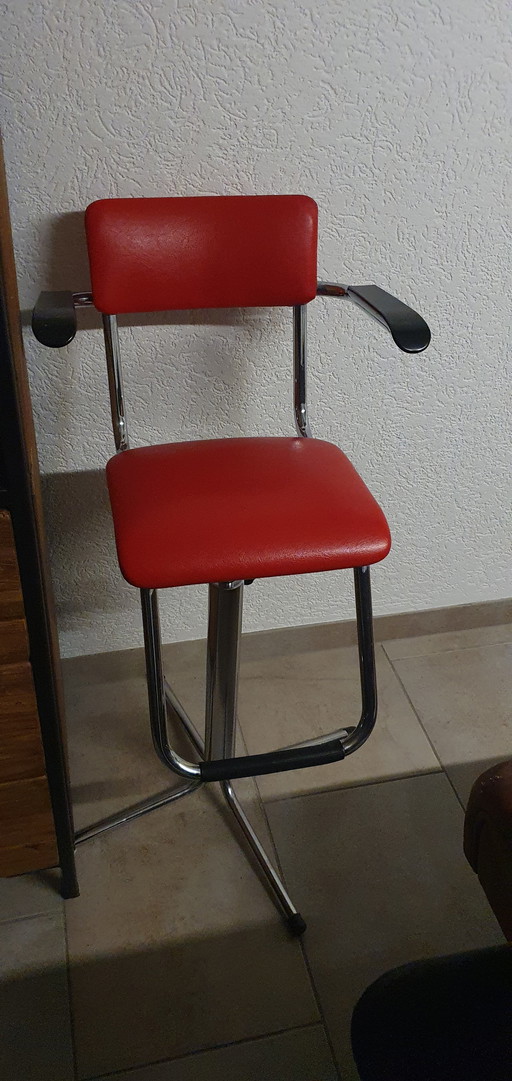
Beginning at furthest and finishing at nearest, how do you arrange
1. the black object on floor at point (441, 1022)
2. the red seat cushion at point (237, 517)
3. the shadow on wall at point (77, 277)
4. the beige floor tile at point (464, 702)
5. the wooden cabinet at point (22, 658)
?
the beige floor tile at point (464, 702), the shadow on wall at point (77, 277), the red seat cushion at point (237, 517), the wooden cabinet at point (22, 658), the black object on floor at point (441, 1022)

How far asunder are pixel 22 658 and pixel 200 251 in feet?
1.89

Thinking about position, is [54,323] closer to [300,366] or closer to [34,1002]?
[300,366]

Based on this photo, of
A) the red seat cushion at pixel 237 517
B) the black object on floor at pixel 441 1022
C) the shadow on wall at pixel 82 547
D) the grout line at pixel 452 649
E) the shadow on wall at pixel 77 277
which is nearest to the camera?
the black object on floor at pixel 441 1022

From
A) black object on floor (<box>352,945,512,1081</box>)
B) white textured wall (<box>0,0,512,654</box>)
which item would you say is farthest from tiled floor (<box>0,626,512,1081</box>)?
black object on floor (<box>352,945,512,1081</box>)

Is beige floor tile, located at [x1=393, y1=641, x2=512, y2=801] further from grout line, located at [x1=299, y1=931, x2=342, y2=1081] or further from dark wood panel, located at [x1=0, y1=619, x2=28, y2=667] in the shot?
dark wood panel, located at [x1=0, y1=619, x2=28, y2=667]

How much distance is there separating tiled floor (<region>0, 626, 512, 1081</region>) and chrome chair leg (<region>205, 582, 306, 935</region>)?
38 millimetres

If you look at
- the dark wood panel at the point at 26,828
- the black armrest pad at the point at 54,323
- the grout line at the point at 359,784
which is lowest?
the grout line at the point at 359,784

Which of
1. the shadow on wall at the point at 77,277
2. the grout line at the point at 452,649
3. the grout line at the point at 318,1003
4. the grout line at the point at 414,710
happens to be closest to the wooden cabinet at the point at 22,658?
the shadow on wall at the point at 77,277

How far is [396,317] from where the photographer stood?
3.10 feet

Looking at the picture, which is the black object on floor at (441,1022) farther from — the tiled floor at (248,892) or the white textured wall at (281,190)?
the white textured wall at (281,190)

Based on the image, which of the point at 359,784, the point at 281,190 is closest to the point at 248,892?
the point at 359,784

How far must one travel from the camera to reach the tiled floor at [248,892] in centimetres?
107

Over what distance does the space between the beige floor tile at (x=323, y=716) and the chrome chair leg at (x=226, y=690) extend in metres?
0.17

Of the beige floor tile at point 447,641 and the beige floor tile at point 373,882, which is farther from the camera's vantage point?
the beige floor tile at point 447,641
